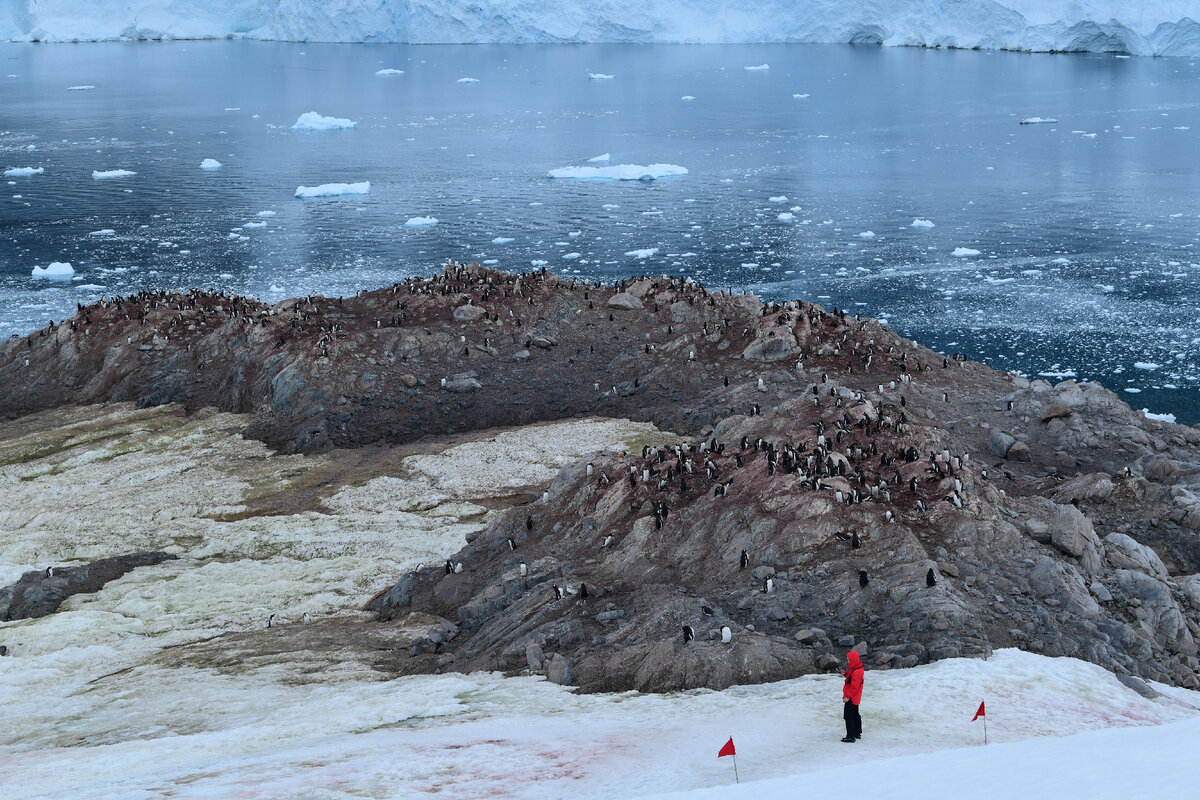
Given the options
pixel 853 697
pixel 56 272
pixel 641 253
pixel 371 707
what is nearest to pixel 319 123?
pixel 56 272

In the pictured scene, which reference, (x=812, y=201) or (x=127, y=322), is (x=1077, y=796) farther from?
(x=812, y=201)

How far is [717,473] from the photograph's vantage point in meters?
30.8

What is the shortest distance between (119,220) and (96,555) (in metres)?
66.1

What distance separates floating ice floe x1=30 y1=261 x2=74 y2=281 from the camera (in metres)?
79.2

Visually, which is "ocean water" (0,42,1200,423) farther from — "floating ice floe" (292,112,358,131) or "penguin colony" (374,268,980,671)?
"penguin colony" (374,268,980,671)

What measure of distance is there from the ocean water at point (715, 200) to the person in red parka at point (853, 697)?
41914 millimetres

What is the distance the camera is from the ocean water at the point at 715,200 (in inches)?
2830

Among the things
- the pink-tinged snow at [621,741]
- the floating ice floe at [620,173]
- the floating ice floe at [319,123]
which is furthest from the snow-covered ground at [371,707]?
the floating ice floe at [319,123]

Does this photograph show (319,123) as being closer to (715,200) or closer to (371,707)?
(715,200)

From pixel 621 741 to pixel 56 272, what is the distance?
237 feet

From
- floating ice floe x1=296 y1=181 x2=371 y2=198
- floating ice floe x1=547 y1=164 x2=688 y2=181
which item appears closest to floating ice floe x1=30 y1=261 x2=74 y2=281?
floating ice floe x1=296 y1=181 x2=371 y2=198

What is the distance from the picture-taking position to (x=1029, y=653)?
74.3 ft

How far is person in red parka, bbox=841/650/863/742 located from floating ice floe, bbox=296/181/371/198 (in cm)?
9214

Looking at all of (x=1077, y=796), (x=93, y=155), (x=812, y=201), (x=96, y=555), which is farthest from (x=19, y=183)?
(x=1077, y=796)
